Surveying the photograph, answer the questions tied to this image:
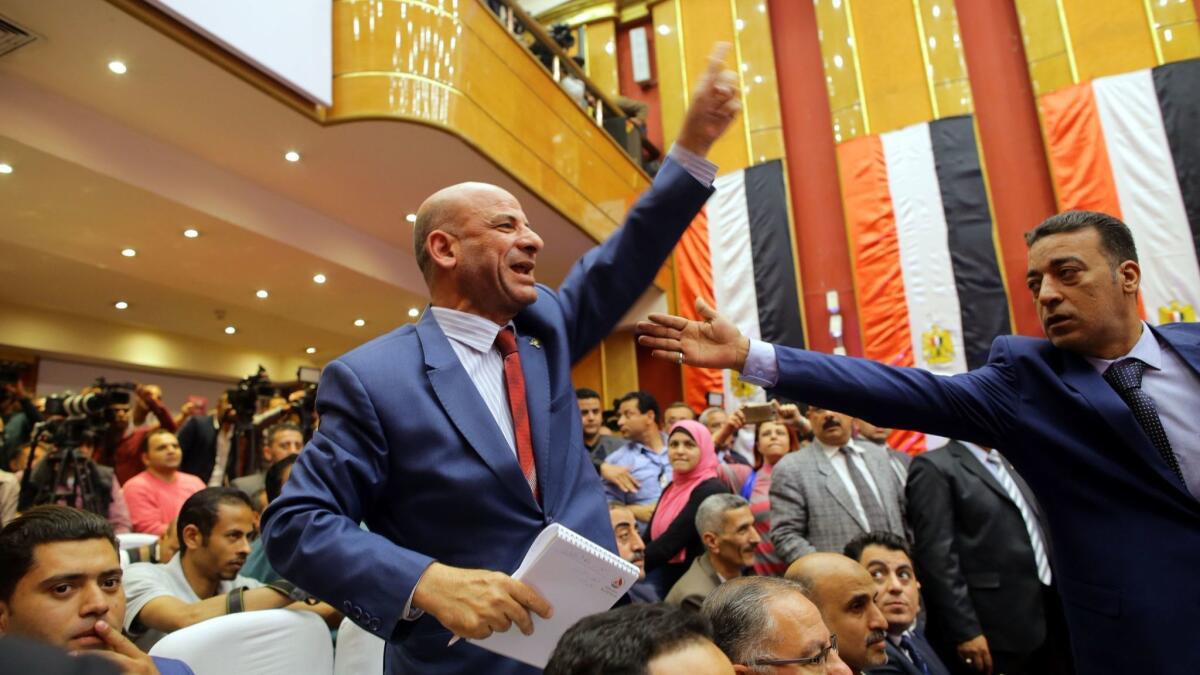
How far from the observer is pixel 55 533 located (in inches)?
61.9

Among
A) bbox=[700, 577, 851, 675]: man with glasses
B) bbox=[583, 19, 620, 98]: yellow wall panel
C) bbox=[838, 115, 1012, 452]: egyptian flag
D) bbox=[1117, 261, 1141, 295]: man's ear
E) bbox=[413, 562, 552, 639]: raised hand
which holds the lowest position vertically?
bbox=[700, 577, 851, 675]: man with glasses

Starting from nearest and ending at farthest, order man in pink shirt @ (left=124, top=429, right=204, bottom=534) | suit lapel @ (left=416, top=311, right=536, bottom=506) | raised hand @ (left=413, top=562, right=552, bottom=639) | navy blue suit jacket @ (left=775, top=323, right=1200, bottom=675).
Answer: raised hand @ (left=413, top=562, right=552, bottom=639)
suit lapel @ (left=416, top=311, right=536, bottom=506)
navy blue suit jacket @ (left=775, top=323, right=1200, bottom=675)
man in pink shirt @ (left=124, top=429, right=204, bottom=534)

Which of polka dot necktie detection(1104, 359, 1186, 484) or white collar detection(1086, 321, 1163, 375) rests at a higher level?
white collar detection(1086, 321, 1163, 375)

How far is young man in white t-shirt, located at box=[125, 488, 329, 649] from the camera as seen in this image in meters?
2.03

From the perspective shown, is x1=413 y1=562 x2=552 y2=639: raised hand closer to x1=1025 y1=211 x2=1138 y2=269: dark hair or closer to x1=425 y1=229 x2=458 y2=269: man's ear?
x1=425 y1=229 x2=458 y2=269: man's ear

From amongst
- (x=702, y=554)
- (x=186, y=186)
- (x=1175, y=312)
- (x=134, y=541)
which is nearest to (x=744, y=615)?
(x=702, y=554)

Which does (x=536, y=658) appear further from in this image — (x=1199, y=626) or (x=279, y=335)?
(x=279, y=335)

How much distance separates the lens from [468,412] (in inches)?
43.5

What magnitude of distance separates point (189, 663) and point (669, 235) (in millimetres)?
1232

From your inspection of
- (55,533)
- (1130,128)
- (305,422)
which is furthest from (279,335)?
(1130,128)

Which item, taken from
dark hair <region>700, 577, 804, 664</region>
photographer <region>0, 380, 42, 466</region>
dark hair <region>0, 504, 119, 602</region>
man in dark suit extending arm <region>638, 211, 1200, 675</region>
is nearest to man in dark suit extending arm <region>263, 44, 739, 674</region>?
man in dark suit extending arm <region>638, 211, 1200, 675</region>

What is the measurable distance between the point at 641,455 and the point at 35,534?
9.03 feet

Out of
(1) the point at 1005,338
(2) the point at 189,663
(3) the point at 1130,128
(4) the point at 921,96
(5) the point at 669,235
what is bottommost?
(2) the point at 189,663

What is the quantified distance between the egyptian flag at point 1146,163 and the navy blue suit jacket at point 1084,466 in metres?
5.34
